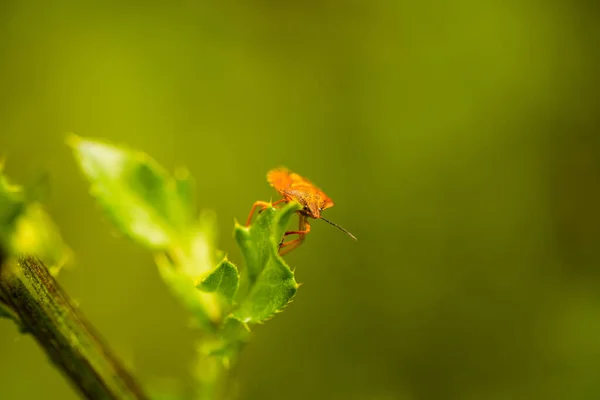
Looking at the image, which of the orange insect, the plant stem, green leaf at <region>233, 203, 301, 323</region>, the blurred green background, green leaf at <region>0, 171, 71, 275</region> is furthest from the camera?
the blurred green background

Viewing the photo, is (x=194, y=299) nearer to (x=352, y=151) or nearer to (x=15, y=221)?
(x=15, y=221)

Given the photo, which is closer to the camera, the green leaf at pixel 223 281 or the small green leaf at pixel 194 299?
the green leaf at pixel 223 281

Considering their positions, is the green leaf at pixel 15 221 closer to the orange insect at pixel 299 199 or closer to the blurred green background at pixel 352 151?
the orange insect at pixel 299 199

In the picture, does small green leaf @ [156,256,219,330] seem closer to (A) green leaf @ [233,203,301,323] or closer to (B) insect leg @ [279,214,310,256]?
(A) green leaf @ [233,203,301,323]

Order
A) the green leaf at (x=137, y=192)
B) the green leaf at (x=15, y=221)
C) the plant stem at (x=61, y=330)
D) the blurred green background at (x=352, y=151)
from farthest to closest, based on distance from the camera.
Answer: the blurred green background at (x=352, y=151)
the green leaf at (x=137, y=192)
the plant stem at (x=61, y=330)
the green leaf at (x=15, y=221)

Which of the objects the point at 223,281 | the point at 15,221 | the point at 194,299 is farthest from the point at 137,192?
the point at 15,221

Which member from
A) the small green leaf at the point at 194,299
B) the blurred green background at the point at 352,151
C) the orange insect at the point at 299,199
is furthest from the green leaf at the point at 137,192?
the blurred green background at the point at 352,151

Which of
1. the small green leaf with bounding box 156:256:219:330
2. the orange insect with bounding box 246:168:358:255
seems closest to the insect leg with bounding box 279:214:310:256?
the orange insect with bounding box 246:168:358:255
